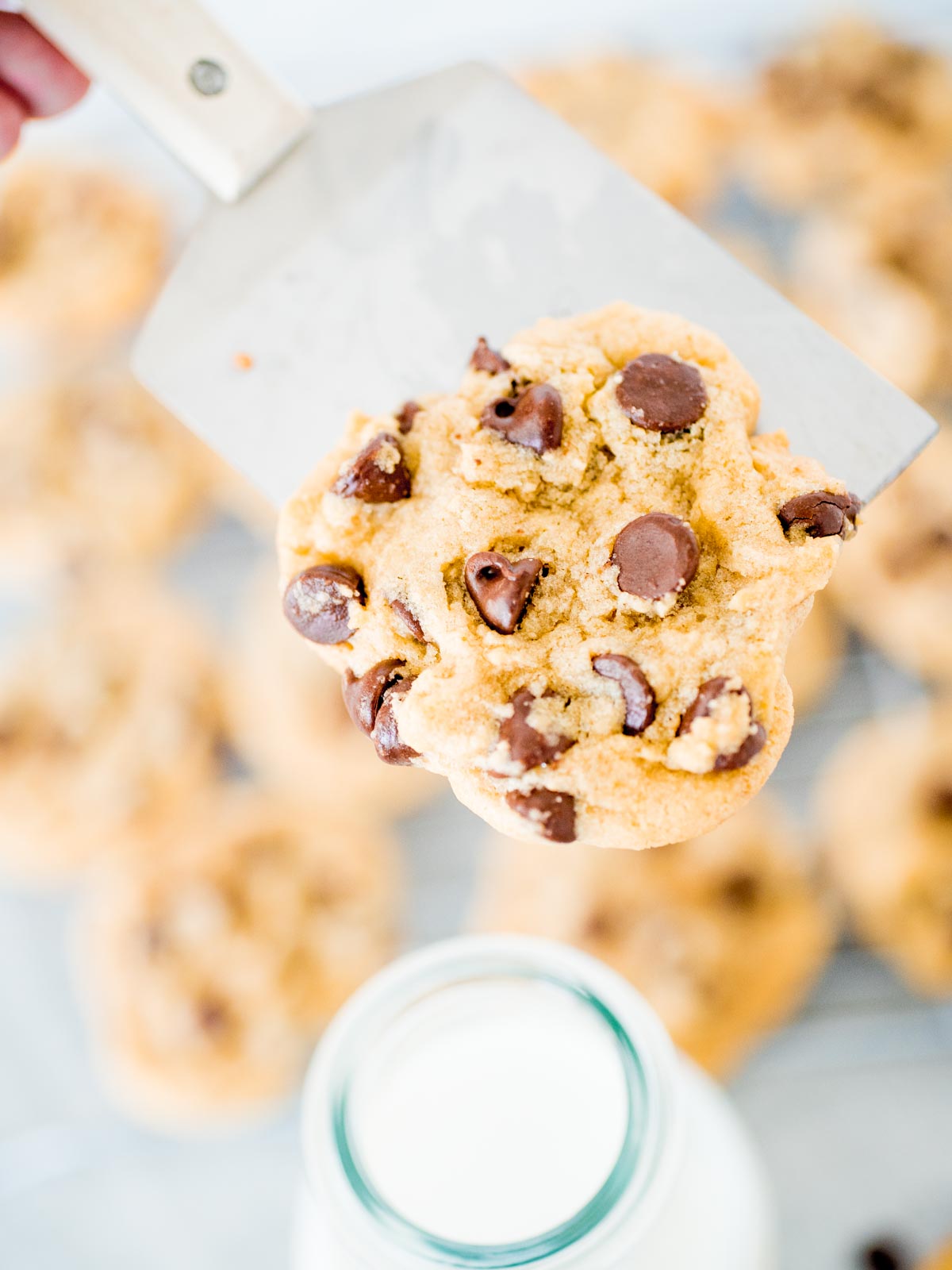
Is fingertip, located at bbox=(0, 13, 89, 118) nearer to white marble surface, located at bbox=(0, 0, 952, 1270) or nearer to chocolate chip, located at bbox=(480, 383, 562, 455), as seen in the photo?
white marble surface, located at bbox=(0, 0, 952, 1270)

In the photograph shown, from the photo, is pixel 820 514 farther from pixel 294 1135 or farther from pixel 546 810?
pixel 294 1135

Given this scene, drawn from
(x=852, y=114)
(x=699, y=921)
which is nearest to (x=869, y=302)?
(x=852, y=114)

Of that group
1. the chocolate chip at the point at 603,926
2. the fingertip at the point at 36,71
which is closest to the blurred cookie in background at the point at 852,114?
the fingertip at the point at 36,71

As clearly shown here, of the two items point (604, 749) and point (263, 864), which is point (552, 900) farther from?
point (604, 749)

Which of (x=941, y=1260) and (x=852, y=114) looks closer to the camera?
(x=941, y=1260)

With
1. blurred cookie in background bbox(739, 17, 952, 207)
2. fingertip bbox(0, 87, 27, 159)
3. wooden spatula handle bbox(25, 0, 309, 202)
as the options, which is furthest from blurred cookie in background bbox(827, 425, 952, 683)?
fingertip bbox(0, 87, 27, 159)

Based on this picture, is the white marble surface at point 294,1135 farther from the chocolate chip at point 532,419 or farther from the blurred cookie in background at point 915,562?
the chocolate chip at point 532,419
